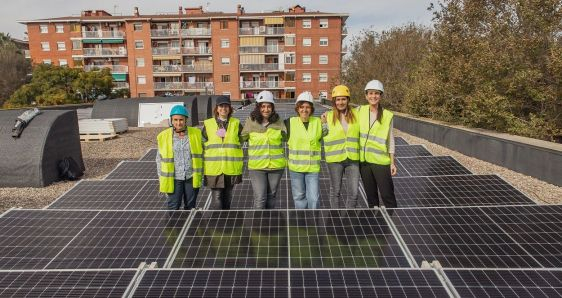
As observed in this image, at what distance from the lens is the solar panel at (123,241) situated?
367 centimetres

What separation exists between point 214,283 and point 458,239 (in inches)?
107

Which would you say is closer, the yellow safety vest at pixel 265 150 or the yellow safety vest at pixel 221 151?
the yellow safety vest at pixel 265 150

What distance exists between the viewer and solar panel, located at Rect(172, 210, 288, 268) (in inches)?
140

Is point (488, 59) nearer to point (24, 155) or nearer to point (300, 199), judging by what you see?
point (300, 199)

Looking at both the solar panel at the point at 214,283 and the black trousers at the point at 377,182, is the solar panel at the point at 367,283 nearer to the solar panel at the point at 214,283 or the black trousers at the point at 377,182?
the solar panel at the point at 214,283

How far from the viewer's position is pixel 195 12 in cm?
6250

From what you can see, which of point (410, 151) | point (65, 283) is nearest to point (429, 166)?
point (410, 151)

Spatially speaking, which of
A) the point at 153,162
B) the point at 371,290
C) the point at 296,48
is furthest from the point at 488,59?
the point at 296,48

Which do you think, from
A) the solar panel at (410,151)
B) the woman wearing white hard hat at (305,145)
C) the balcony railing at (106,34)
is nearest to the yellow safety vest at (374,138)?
the woman wearing white hard hat at (305,145)

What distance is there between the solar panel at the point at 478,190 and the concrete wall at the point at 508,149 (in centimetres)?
343

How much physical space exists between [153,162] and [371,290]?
7790mm

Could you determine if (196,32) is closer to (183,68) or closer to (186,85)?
(183,68)

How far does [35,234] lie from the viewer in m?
4.19

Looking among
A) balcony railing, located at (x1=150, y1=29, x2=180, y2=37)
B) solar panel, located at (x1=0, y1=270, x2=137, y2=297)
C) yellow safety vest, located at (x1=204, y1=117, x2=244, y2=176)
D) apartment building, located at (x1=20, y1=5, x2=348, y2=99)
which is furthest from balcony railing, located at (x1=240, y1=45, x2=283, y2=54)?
solar panel, located at (x1=0, y1=270, x2=137, y2=297)
